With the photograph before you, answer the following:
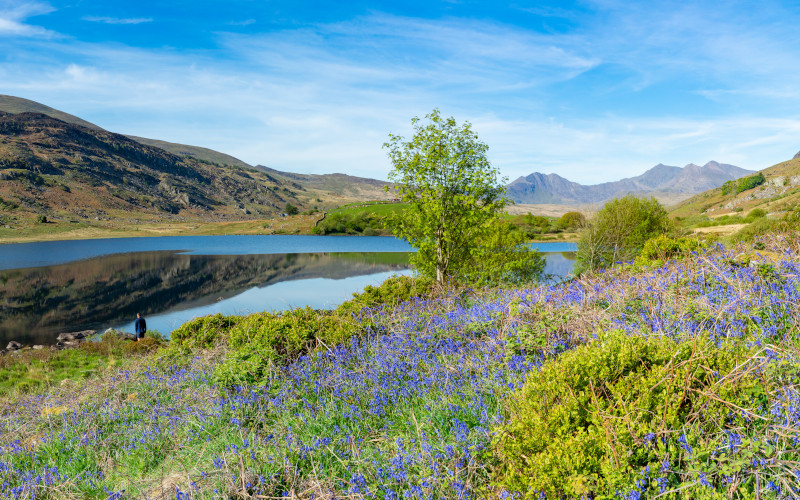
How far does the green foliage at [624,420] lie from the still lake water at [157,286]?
11098mm

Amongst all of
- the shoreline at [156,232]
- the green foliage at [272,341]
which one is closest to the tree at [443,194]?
the green foliage at [272,341]

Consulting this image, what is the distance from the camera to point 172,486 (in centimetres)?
372

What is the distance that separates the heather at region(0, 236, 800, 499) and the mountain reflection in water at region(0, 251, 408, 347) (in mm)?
21777

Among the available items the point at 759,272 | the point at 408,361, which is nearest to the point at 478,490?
the point at 408,361

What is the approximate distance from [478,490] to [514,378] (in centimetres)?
142

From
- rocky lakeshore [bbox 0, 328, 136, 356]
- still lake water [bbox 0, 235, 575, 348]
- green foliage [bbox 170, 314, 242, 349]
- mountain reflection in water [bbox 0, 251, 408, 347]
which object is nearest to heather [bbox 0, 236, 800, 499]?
green foliage [bbox 170, 314, 242, 349]

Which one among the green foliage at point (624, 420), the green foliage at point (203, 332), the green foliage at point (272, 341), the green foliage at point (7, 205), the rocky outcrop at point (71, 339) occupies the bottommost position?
the rocky outcrop at point (71, 339)

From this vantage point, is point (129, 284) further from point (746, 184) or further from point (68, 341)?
point (746, 184)

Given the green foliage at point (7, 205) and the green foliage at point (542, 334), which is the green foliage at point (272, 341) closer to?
the green foliage at point (542, 334)

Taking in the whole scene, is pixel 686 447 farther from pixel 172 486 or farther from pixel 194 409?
pixel 194 409

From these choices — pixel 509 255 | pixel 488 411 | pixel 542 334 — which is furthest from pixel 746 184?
pixel 488 411

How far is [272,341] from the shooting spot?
306 inches

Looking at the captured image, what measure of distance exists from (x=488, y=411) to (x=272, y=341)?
508 cm

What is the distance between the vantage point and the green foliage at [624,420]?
257cm
